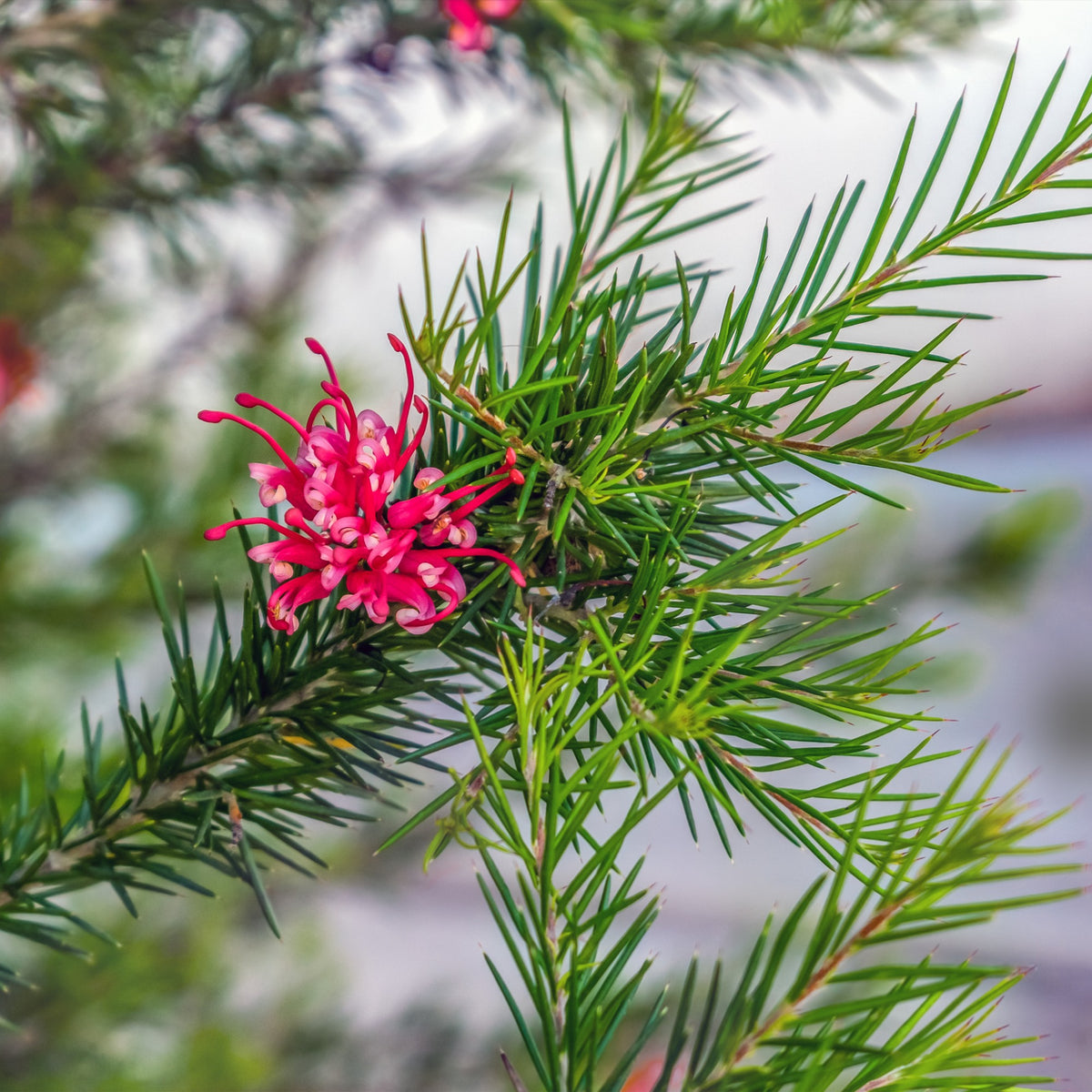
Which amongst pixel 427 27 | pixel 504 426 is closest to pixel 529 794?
pixel 504 426

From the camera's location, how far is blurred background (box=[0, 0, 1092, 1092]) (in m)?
0.28

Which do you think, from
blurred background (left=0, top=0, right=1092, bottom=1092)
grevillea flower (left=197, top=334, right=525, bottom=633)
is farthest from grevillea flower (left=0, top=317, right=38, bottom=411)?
grevillea flower (left=197, top=334, right=525, bottom=633)

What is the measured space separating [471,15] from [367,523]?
0.66 feet

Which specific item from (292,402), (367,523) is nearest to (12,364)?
(292,402)

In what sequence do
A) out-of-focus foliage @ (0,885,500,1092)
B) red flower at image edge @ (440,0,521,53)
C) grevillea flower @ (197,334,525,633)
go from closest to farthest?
1. grevillea flower @ (197,334,525,633)
2. red flower at image edge @ (440,0,521,53)
3. out-of-focus foliage @ (0,885,500,1092)

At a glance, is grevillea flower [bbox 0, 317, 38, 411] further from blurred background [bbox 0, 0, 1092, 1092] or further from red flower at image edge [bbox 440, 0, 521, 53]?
red flower at image edge [bbox 440, 0, 521, 53]

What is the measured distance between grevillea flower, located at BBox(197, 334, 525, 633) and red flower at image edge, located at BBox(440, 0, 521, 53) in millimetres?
182

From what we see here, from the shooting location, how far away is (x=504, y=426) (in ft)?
0.34

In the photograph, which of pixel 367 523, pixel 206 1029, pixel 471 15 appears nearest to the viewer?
pixel 367 523

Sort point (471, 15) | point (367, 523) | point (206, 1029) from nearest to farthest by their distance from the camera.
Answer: point (367, 523)
point (471, 15)
point (206, 1029)

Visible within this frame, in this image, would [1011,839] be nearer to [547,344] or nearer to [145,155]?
[547,344]

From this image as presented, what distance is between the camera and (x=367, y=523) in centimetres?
11

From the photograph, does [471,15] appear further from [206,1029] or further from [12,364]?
[206,1029]

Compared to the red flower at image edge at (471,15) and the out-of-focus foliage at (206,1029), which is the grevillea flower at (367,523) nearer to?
the red flower at image edge at (471,15)
